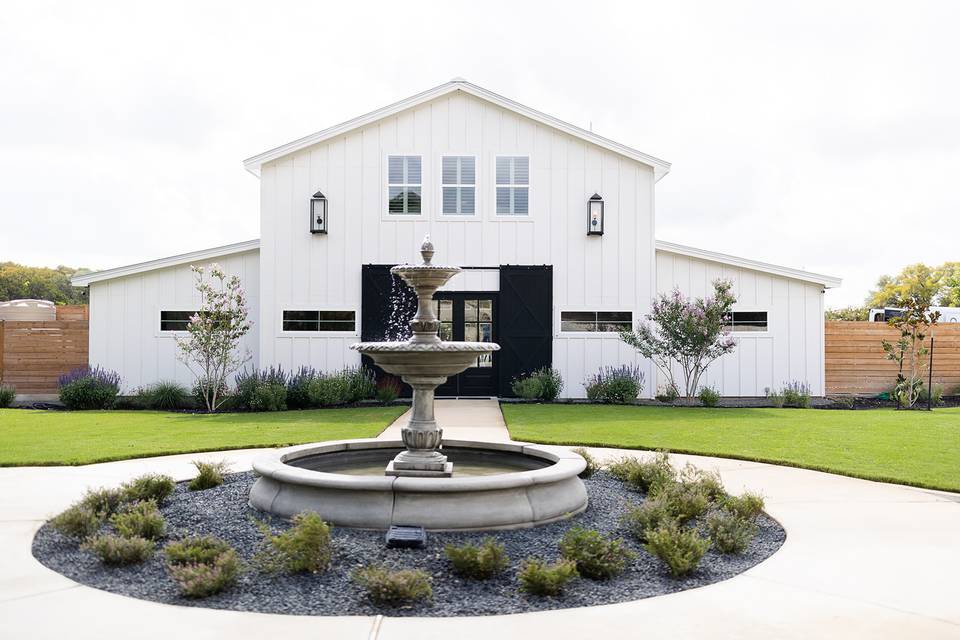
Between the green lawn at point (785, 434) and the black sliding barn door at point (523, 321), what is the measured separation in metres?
1.80

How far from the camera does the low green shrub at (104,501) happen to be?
6242 millimetres

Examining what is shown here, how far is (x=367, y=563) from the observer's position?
5168 millimetres

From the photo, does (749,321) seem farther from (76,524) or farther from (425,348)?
(76,524)

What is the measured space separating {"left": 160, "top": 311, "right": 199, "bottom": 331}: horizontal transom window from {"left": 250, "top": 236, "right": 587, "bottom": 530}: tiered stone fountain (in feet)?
39.3

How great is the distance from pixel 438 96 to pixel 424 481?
45.3ft

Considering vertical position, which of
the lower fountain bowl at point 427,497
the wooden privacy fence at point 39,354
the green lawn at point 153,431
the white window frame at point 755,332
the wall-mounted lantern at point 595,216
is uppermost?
the wall-mounted lantern at point 595,216

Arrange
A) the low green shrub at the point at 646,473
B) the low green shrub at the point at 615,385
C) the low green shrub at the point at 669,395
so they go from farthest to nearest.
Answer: the low green shrub at the point at 669,395
the low green shrub at the point at 615,385
the low green shrub at the point at 646,473

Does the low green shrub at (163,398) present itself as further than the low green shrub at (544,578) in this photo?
Yes

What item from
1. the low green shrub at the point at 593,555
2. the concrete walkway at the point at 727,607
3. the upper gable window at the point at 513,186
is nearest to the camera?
the concrete walkway at the point at 727,607

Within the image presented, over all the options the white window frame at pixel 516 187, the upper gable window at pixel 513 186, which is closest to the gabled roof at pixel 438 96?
the white window frame at pixel 516 187

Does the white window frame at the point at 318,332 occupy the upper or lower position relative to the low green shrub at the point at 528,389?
upper

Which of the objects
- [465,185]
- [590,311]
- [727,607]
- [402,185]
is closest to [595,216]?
[590,311]

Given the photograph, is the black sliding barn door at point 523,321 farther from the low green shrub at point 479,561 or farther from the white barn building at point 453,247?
the low green shrub at point 479,561

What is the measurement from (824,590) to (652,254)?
14.0 metres
